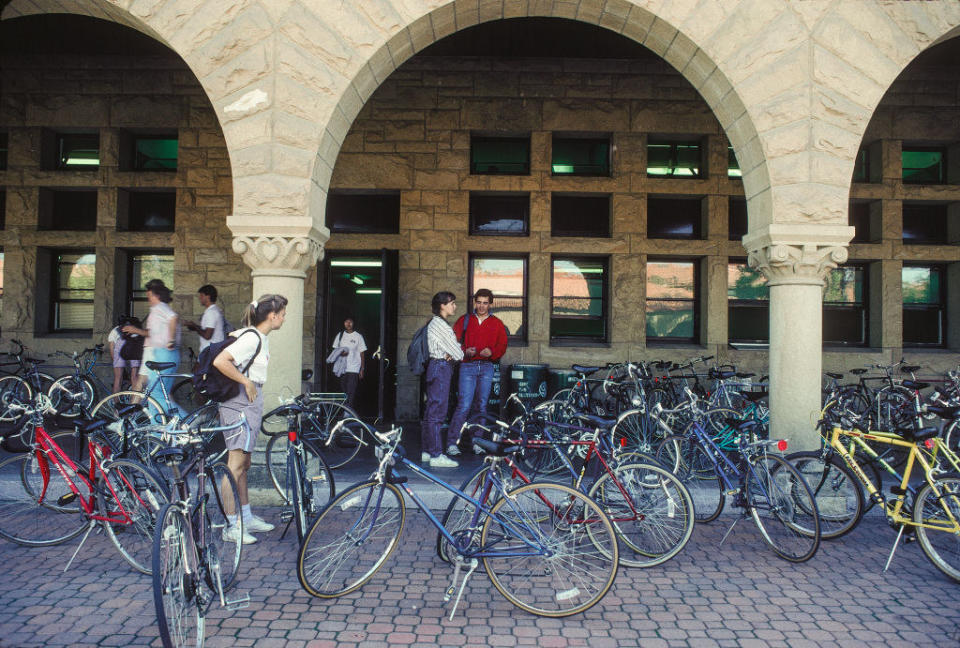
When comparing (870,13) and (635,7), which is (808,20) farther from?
(635,7)

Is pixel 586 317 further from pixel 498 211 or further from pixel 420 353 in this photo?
pixel 420 353

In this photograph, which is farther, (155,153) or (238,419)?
(155,153)

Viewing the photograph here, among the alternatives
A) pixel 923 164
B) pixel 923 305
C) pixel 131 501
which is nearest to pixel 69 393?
pixel 131 501

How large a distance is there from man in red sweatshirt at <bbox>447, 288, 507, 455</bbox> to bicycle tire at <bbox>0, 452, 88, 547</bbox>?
3.79 meters

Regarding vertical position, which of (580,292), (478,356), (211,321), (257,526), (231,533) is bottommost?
(257,526)

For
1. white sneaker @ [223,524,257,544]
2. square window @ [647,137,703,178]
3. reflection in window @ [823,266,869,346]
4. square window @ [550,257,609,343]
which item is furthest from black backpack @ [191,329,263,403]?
reflection in window @ [823,266,869,346]

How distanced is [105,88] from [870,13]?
10025 millimetres

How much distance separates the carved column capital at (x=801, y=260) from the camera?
5680 millimetres

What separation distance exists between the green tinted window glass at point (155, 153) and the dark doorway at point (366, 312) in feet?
10.1

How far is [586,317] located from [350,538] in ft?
21.0

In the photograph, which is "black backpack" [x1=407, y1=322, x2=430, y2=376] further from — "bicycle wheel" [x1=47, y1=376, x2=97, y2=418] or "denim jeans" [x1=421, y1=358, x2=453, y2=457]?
"bicycle wheel" [x1=47, y1=376, x2=97, y2=418]

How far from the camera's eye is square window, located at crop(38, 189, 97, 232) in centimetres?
956

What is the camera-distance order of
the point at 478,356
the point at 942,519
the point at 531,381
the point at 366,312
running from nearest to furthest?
the point at 942,519 < the point at 478,356 < the point at 531,381 < the point at 366,312

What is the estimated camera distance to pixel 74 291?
31.2ft
